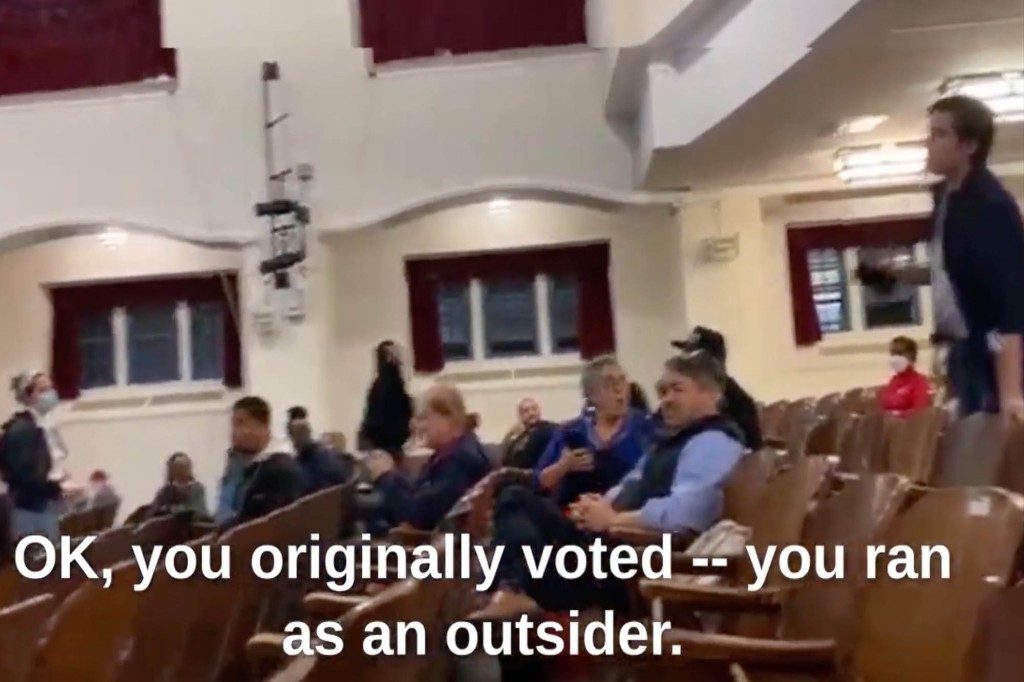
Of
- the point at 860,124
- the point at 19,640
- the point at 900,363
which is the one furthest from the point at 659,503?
the point at 860,124

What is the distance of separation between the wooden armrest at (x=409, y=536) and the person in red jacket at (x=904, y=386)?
122 inches

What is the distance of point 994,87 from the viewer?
7.02m

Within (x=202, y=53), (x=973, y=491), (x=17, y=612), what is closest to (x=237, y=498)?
(x=17, y=612)

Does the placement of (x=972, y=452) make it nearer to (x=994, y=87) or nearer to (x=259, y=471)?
(x=259, y=471)

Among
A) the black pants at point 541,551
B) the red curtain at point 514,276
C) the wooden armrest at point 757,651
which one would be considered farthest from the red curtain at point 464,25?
the wooden armrest at point 757,651

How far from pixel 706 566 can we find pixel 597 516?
20.9 inches

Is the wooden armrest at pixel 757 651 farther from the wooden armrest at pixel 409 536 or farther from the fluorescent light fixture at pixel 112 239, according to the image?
the fluorescent light fixture at pixel 112 239

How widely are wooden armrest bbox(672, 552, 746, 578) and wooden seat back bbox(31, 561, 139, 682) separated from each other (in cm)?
119

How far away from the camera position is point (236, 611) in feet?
10.7

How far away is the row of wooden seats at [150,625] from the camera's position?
91.8 inches

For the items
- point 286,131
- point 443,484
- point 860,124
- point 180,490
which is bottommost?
point 180,490

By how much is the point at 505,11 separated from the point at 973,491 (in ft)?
28.3

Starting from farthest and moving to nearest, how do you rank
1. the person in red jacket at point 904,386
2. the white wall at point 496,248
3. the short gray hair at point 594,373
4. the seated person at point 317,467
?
the white wall at point 496,248
the person in red jacket at point 904,386
the seated person at point 317,467
the short gray hair at point 594,373

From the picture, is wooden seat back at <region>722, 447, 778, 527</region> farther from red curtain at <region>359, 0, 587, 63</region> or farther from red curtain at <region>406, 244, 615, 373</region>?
red curtain at <region>406, 244, 615, 373</region>
